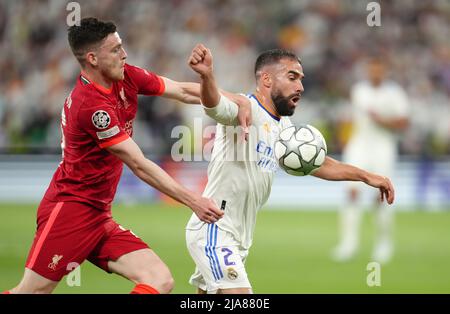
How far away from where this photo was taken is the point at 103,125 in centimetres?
599

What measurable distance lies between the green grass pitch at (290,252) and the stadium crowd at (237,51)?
6.00 ft

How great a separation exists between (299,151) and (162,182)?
1109 millimetres

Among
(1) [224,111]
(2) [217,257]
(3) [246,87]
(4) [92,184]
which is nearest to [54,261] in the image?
(4) [92,184]

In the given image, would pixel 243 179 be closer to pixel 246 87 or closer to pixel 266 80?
pixel 266 80

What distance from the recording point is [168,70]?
1761cm

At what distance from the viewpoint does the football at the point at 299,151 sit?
252 inches

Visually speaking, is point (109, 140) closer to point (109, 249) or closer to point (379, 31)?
point (109, 249)

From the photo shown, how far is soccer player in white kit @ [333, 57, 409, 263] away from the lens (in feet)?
39.4

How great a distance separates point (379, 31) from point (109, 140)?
43.8ft

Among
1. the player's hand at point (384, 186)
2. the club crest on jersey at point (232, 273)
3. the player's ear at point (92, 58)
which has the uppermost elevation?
the player's ear at point (92, 58)

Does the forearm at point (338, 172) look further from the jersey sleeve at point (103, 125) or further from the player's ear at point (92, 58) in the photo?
the player's ear at point (92, 58)

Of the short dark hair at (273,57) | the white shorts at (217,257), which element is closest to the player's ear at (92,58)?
the short dark hair at (273,57)

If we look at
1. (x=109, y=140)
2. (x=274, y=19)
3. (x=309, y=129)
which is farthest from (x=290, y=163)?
(x=274, y=19)

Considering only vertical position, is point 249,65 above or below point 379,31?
below
